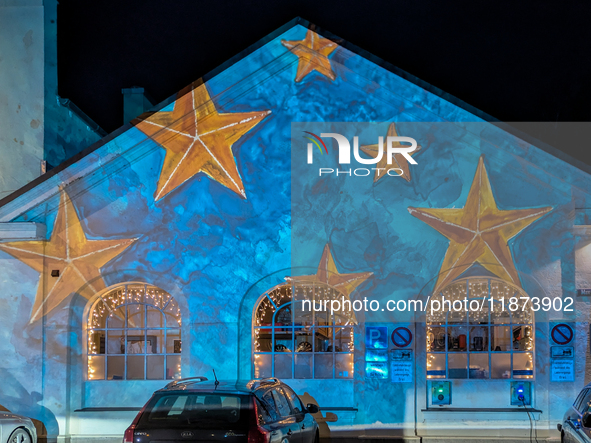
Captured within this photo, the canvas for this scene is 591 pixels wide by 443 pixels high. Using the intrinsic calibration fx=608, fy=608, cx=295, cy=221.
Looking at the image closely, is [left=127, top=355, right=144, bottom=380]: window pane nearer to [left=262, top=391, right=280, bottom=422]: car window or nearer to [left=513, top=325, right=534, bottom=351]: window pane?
[left=262, top=391, right=280, bottom=422]: car window

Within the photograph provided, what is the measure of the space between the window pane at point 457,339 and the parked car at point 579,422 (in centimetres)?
257

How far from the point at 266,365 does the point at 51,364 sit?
435 centimetres

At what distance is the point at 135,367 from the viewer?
41.5 feet

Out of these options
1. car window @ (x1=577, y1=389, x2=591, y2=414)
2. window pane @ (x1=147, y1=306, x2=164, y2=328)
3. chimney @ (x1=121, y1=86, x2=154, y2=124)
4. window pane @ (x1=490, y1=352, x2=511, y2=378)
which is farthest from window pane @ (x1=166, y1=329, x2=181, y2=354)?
chimney @ (x1=121, y1=86, x2=154, y2=124)

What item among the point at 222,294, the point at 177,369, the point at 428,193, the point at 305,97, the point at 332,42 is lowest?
the point at 177,369

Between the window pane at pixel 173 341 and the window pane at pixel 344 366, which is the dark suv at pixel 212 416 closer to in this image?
the window pane at pixel 344 366

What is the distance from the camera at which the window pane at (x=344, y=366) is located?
12.4 m

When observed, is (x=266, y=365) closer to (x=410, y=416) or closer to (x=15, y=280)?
(x=410, y=416)

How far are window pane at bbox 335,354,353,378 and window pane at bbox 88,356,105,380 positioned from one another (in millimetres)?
4854

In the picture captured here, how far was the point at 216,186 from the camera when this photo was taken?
12.5 meters

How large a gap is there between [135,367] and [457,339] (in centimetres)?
669

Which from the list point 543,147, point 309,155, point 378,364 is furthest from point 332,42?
point 378,364

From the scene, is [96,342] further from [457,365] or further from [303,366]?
[457,365]

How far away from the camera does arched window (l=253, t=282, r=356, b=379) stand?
41.0ft
